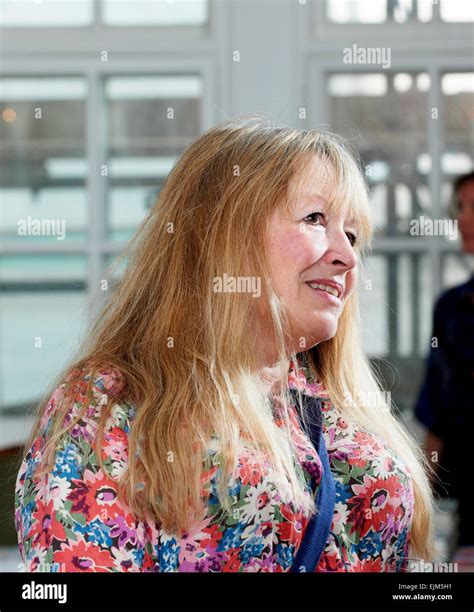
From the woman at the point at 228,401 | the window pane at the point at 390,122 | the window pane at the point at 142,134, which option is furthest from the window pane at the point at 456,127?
the woman at the point at 228,401

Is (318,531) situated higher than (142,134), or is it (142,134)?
(142,134)

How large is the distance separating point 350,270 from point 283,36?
175 centimetres

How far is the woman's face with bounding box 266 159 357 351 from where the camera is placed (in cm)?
103

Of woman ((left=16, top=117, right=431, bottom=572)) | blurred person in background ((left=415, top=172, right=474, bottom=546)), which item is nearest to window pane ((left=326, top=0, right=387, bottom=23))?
blurred person in background ((left=415, top=172, right=474, bottom=546))

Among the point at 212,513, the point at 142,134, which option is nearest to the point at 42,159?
the point at 142,134

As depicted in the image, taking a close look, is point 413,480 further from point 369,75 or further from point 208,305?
point 369,75

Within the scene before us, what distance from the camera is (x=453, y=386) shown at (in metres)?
2.36

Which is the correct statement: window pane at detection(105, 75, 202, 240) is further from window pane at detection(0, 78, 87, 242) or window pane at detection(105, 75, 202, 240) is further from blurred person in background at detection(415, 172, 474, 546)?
blurred person in background at detection(415, 172, 474, 546)

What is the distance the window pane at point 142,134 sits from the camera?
275 centimetres

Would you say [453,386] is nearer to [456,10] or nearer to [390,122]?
[390,122]

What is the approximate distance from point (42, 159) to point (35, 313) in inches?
17.4

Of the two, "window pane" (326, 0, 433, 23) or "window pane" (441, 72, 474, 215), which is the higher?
"window pane" (326, 0, 433, 23)

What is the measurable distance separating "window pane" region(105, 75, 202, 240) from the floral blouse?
5.87 feet
